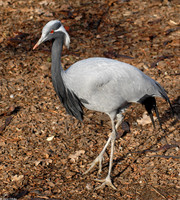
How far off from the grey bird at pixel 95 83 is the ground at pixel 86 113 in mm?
423

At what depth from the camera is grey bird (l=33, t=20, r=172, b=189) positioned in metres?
4.96

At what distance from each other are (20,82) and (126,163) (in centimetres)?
304

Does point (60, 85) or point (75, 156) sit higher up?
point (60, 85)

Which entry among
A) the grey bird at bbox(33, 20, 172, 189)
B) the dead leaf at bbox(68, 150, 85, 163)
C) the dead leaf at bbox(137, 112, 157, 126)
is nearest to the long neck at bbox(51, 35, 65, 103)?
the grey bird at bbox(33, 20, 172, 189)

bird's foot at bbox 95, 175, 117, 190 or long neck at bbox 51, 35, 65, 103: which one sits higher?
long neck at bbox 51, 35, 65, 103

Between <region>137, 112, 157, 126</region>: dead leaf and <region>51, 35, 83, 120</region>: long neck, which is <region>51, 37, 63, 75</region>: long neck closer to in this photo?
<region>51, 35, 83, 120</region>: long neck

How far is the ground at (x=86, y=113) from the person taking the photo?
512cm

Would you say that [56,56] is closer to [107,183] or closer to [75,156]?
[75,156]

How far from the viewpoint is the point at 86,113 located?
661cm

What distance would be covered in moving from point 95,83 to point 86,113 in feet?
5.78

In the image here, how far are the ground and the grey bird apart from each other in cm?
42

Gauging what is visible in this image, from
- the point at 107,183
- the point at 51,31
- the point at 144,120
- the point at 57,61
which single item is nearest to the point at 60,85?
the point at 57,61

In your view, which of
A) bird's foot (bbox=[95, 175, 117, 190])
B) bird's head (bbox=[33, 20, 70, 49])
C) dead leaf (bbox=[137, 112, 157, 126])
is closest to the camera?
bird's head (bbox=[33, 20, 70, 49])

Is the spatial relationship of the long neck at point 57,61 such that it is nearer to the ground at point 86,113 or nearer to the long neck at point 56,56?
the long neck at point 56,56
